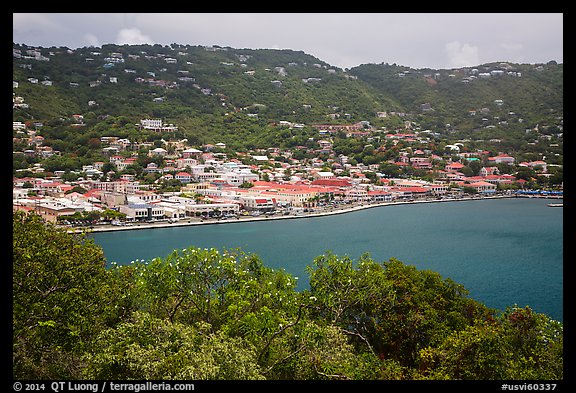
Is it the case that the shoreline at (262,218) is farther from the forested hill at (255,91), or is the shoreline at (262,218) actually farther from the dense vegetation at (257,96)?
the forested hill at (255,91)

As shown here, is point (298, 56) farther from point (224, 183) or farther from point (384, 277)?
point (384, 277)

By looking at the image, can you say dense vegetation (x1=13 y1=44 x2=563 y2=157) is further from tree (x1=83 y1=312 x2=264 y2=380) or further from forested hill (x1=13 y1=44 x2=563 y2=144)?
tree (x1=83 y1=312 x2=264 y2=380)

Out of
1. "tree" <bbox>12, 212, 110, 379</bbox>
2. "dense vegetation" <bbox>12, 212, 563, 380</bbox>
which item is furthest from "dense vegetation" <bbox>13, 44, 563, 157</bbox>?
"tree" <bbox>12, 212, 110, 379</bbox>

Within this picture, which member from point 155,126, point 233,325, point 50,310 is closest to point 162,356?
point 50,310

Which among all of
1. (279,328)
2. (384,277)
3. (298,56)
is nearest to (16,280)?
(279,328)

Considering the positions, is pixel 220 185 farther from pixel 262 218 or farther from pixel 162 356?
pixel 162 356

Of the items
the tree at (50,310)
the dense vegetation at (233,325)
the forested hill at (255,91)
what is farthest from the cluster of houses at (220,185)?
the tree at (50,310)
